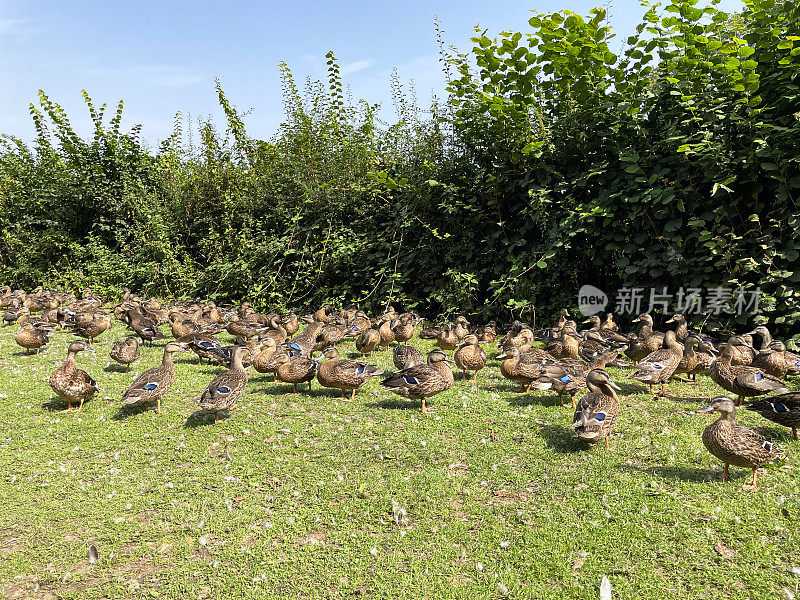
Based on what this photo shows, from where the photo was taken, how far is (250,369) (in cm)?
1234

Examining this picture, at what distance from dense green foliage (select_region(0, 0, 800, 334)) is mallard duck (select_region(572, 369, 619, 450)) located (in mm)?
5747

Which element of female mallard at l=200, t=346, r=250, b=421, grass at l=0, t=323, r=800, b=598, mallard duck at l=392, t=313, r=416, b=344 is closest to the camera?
grass at l=0, t=323, r=800, b=598

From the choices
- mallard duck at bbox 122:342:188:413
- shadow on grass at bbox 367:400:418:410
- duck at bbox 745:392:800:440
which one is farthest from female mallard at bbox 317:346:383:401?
duck at bbox 745:392:800:440

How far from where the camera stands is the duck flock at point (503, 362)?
743cm

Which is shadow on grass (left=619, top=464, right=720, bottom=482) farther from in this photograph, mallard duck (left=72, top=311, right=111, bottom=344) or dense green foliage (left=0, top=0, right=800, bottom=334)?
mallard duck (left=72, top=311, right=111, bottom=344)

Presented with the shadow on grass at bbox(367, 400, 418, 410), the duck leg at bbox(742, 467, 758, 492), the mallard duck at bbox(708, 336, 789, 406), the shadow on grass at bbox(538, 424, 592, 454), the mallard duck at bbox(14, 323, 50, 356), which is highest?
the mallard duck at bbox(14, 323, 50, 356)

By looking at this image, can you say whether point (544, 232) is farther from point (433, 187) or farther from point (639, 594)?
point (639, 594)

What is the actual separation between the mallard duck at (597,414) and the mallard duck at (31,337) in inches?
548

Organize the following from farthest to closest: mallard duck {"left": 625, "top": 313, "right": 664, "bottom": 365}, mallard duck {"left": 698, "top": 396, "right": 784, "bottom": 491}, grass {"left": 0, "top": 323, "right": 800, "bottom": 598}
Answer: mallard duck {"left": 625, "top": 313, "right": 664, "bottom": 365}, mallard duck {"left": 698, "top": 396, "right": 784, "bottom": 491}, grass {"left": 0, "top": 323, "right": 800, "bottom": 598}

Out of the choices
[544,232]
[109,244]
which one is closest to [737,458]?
[544,232]

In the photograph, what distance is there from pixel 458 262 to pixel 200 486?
10722 millimetres

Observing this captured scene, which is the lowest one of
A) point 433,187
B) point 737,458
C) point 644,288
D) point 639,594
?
point 639,594

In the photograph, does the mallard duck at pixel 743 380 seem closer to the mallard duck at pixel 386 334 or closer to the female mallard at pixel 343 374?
the female mallard at pixel 343 374

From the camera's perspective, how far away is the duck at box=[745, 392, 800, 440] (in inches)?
289
